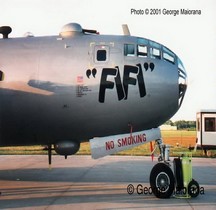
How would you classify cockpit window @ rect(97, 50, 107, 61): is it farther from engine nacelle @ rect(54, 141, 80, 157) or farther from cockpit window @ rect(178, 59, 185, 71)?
engine nacelle @ rect(54, 141, 80, 157)

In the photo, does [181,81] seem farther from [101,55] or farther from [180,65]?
[101,55]

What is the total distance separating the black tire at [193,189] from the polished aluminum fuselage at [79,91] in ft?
7.77

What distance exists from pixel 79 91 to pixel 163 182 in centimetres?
421

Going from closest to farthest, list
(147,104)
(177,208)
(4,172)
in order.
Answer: (177,208) < (147,104) < (4,172)

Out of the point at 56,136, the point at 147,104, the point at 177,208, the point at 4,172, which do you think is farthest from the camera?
the point at 4,172

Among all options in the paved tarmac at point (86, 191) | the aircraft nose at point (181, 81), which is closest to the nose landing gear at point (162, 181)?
the paved tarmac at point (86, 191)

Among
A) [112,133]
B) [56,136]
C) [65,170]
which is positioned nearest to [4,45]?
[56,136]

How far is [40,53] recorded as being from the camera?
40.8ft

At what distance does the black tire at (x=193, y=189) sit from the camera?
39.1 feet

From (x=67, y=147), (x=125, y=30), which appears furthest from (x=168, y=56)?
(x=67, y=147)

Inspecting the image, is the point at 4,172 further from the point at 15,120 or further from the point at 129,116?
the point at 129,116

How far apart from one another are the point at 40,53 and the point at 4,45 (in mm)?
1631

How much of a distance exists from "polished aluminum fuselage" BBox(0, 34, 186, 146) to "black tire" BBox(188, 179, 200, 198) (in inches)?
93.2

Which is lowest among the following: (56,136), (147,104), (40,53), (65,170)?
(65,170)
